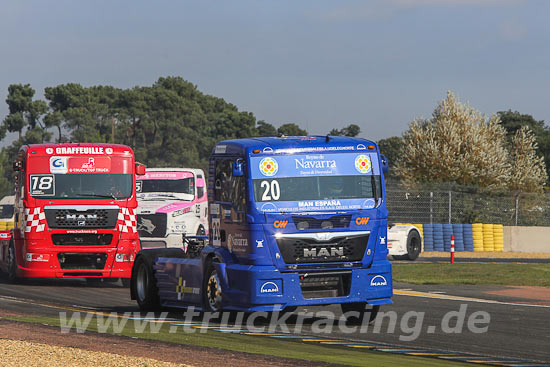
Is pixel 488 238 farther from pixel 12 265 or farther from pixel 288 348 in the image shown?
pixel 288 348

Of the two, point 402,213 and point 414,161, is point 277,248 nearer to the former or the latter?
point 402,213

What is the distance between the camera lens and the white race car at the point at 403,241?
106ft

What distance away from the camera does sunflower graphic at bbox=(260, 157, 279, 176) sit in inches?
538

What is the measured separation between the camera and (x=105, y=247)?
68.9 ft

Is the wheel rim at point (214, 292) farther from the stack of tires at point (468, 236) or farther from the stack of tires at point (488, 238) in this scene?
the stack of tires at point (488, 238)

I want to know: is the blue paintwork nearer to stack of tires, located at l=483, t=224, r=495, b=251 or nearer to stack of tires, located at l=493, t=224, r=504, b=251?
stack of tires, located at l=483, t=224, r=495, b=251

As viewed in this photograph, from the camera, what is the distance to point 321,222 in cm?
1358

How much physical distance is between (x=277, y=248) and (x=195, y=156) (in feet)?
261

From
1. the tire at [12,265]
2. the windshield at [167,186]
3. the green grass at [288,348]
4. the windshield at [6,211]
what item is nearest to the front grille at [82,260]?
the tire at [12,265]

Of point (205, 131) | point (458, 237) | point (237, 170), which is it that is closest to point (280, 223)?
point (237, 170)

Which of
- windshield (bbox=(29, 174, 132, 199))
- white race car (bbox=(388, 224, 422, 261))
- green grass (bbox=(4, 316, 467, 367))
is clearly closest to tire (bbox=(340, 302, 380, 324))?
green grass (bbox=(4, 316, 467, 367))

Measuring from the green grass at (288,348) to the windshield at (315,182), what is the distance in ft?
6.64

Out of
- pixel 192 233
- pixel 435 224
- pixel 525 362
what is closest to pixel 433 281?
pixel 192 233

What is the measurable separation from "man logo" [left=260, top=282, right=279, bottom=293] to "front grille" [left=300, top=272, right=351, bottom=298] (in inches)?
16.2
